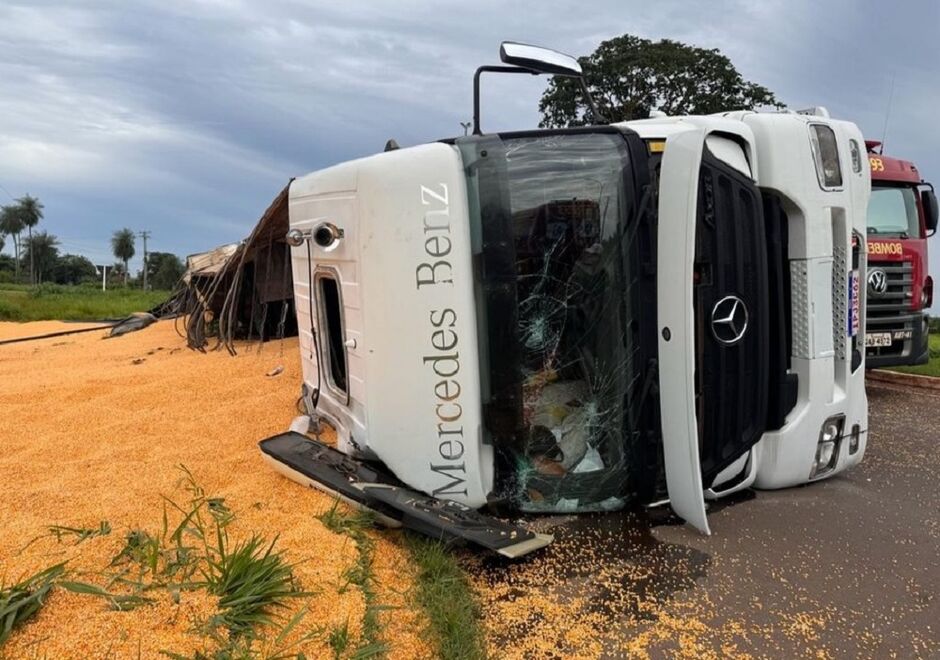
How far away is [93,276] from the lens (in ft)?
269

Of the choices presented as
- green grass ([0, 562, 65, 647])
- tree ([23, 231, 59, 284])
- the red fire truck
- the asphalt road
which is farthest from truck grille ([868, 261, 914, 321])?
tree ([23, 231, 59, 284])

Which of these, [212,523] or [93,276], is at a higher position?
[93,276]

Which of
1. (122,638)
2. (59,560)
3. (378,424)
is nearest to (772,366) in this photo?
(378,424)

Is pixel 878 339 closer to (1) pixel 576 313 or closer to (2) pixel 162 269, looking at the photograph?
(1) pixel 576 313

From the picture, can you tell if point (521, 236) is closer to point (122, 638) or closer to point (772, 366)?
point (772, 366)

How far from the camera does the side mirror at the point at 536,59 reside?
3209 mm

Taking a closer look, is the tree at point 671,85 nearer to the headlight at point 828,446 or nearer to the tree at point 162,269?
the headlight at point 828,446

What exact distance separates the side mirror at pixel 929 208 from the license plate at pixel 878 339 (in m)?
1.69

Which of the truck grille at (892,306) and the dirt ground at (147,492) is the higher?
the truck grille at (892,306)

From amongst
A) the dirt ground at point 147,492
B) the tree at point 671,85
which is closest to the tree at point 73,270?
the tree at point 671,85

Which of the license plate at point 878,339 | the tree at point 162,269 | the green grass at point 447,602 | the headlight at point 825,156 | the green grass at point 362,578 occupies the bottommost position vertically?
the green grass at point 447,602

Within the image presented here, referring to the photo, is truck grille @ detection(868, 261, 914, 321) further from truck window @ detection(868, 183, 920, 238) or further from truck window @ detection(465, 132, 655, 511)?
truck window @ detection(465, 132, 655, 511)

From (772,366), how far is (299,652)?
252 cm

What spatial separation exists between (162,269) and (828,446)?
73338mm
